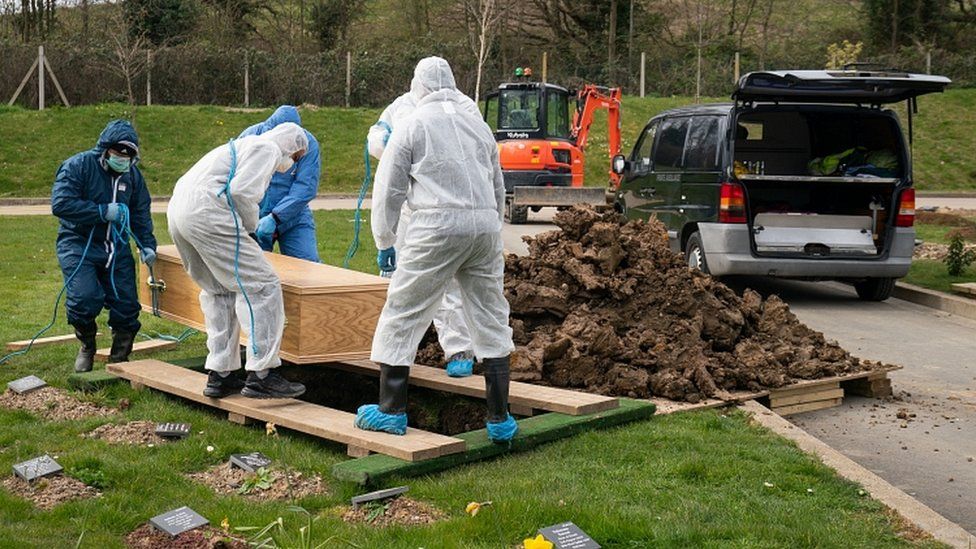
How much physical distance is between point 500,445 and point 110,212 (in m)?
3.49

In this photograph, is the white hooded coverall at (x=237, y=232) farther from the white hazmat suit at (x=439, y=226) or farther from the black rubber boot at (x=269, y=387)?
the white hazmat suit at (x=439, y=226)

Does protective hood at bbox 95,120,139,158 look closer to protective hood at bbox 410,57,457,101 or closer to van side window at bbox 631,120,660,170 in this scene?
protective hood at bbox 410,57,457,101

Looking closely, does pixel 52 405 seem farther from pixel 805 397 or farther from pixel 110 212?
pixel 805 397

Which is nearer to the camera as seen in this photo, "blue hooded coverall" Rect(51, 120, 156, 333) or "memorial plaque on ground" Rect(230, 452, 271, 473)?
"memorial plaque on ground" Rect(230, 452, 271, 473)

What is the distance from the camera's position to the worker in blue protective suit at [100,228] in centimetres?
808

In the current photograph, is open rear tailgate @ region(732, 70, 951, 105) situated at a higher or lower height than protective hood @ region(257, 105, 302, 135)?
higher

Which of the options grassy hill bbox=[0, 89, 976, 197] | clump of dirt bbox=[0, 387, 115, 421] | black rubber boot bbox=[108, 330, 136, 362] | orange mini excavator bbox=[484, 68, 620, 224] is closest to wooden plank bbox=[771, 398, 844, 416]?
clump of dirt bbox=[0, 387, 115, 421]

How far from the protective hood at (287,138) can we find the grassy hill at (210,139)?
858 inches

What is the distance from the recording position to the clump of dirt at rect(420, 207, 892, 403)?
7.84 m

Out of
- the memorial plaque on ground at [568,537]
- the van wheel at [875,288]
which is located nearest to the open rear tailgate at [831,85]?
the van wheel at [875,288]

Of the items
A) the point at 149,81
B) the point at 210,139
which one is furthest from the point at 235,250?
the point at 149,81

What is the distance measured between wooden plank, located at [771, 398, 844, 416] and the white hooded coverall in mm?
3415

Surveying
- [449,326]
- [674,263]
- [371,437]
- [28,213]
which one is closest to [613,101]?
[28,213]

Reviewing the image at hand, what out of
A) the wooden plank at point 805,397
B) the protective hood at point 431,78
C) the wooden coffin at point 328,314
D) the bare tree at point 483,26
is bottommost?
the wooden plank at point 805,397
